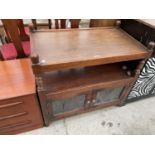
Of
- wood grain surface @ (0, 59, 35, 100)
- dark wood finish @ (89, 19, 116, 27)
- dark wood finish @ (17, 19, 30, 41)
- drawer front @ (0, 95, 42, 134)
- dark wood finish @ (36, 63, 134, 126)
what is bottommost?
drawer front @ (0, 95, 42, 134)

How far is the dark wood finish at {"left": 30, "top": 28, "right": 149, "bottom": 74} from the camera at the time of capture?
0.77 m

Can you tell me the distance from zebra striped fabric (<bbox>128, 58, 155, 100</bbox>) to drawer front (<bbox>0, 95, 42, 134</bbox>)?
95cm

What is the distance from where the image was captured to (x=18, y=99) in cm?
86

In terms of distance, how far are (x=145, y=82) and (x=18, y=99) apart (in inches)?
45.3

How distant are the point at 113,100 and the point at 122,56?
61 cm

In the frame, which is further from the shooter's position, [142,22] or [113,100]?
[113,100]

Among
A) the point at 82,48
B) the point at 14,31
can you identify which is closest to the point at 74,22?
the point at 82,48

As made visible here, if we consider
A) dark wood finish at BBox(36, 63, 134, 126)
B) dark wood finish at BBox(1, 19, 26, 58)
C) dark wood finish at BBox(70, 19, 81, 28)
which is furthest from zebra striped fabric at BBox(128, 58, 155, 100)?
dark wood finish at BBox(1, 19, 26, 58)

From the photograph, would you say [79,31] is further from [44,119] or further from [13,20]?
[44,119]

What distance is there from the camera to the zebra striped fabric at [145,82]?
107 centimetres

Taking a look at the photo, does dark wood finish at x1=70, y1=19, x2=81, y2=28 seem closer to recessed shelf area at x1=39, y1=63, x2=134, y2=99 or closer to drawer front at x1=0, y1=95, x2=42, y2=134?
recessed shelf area at x1=39, y1=63, x2=134, y2=99

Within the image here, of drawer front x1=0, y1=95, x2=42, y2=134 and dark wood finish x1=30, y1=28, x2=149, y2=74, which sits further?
drawer front x1=0, y1=95, x2=42, y2=134

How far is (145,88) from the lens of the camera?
134 cm

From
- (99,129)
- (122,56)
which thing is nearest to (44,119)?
(99,129)
